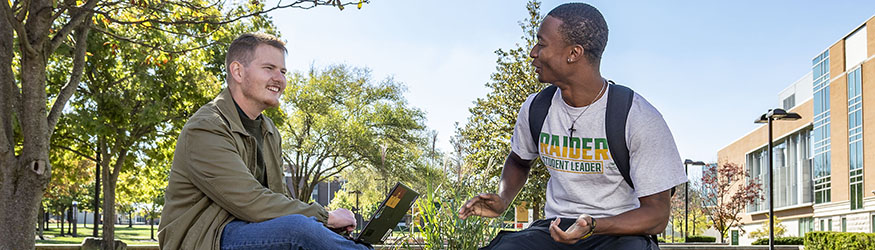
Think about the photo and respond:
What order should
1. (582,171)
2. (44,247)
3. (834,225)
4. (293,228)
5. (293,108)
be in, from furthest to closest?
(834,225) < (293,108) < (44,247) < (582,171) < (293,228)

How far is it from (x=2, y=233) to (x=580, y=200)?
832cm

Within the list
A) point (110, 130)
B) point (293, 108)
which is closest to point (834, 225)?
point (293, 108)

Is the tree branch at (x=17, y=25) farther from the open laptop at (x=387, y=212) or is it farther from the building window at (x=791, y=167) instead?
the building window at (x=791, y=167)

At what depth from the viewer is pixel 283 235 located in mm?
2619

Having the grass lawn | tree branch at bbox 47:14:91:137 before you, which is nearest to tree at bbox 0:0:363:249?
tree branch at bbox 47:14:91:137

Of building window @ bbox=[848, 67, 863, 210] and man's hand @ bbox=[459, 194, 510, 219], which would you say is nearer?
man's hand @ bbox=[459, 194, 510, 219]

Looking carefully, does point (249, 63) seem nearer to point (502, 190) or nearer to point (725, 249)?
point (502, 190)

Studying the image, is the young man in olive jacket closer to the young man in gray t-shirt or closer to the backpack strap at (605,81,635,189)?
the young man in gray t-shirt

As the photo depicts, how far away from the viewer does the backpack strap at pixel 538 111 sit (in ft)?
9.91

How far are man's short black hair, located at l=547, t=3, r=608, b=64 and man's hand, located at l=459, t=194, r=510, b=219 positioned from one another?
684 millimetres

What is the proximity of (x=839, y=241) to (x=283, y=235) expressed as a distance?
25.5 m

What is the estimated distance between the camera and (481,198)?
301 cm

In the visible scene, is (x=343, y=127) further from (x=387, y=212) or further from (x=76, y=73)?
(x=387, y=212)

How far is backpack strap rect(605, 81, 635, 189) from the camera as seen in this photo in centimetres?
271
